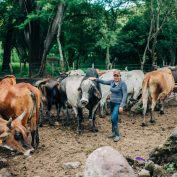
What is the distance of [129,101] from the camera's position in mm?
16469

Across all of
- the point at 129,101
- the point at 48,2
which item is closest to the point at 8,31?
the point at 48,2

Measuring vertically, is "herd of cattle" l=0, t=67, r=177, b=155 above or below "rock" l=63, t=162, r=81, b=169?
above

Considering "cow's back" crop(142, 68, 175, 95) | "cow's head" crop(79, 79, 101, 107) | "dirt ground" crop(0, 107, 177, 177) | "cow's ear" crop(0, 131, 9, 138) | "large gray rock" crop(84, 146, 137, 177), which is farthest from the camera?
"cow's back" crop(142, 68, 175, 95)

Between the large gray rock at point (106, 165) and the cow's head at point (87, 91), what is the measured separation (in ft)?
17.1

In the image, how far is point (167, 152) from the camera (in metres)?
8.80

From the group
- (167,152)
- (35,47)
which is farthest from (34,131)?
(35,47)

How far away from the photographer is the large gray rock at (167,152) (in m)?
8.70

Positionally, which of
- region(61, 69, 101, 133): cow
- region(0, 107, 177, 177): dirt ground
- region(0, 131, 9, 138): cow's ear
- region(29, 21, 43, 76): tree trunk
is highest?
region(29, 21, 43, 76): tree trunk

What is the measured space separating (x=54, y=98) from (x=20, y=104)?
448cm

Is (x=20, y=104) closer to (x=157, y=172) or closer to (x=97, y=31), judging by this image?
(x=157, y=172)

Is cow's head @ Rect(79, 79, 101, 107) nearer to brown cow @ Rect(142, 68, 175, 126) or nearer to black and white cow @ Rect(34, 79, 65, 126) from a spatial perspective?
black and white cow @ Rect(34, 79, 65, 126)

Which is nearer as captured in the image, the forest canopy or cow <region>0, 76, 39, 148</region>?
cow <region>0, 76, 39, 148</region>

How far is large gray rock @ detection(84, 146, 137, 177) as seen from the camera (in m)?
7.06

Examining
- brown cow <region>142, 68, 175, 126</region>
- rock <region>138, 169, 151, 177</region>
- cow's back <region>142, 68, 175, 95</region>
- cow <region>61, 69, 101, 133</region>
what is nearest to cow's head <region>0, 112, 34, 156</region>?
rock <region>138, 169, 151, 177</region>
